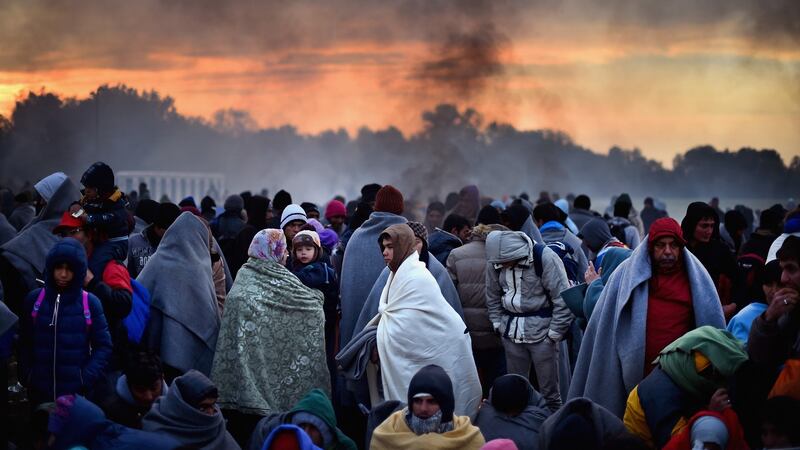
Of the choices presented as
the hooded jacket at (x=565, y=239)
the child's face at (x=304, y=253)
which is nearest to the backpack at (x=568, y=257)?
the hooded jacket at (x=565, y=239)

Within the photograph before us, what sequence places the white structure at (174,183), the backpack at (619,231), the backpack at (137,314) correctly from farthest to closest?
the white structure at (174,183), the backpack at (619,231), the backpack at (137,314)

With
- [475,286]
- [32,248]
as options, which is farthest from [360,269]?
[32,248]

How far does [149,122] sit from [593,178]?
71.8ft

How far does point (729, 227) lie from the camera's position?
1387 cm

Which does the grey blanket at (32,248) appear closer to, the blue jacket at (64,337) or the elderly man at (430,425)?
the blue jacket at (64,337)

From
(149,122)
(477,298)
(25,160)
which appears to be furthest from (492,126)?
(477,298)

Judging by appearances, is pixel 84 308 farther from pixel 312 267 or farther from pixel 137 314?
pixel 312 267

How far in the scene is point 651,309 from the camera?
6.97 metres

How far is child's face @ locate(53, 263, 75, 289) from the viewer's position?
270 inches

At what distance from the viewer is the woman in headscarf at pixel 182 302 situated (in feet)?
25.7

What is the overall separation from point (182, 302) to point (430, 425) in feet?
8.21

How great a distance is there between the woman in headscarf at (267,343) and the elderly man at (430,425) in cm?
173

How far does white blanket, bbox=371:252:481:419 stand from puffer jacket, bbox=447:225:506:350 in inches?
64.3

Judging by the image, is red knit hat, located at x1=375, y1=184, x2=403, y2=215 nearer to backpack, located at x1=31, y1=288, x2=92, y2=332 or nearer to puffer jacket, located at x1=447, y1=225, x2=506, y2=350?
puffer jacket, located at x1=447, y1=225, x2=506, y2=350
